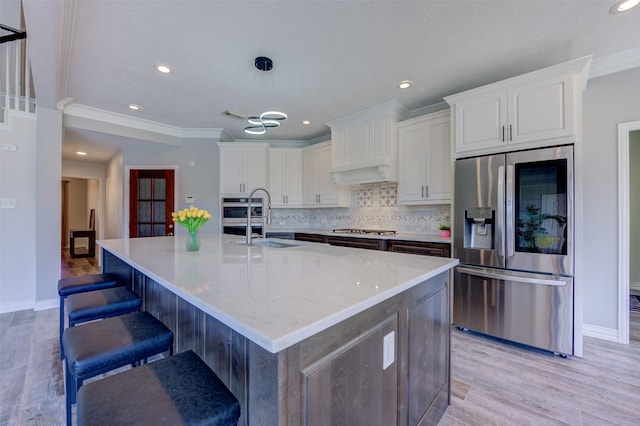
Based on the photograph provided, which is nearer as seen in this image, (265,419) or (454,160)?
(265,419)

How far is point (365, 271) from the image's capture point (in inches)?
53.4

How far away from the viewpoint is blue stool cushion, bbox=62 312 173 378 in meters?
1.15

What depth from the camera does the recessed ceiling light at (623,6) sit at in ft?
6.24

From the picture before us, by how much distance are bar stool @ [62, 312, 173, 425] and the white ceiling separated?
2.02 meters

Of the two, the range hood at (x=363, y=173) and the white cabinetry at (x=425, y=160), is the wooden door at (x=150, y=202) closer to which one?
the range hood at (x=363, y=173)

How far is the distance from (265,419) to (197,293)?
445 millimetres

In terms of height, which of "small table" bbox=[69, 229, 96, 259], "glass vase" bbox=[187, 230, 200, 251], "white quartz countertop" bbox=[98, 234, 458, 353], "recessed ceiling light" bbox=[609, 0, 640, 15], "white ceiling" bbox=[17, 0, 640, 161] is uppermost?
"recessed ceiling light" bbox=[609, 0, 640, 15]

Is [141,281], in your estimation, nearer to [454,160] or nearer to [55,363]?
[55,363]

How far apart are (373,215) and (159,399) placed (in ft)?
12.5

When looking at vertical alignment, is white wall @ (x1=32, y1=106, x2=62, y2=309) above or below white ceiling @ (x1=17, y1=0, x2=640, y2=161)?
below

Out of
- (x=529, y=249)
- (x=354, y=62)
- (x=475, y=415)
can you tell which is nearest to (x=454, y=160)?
(x=529, y=249)

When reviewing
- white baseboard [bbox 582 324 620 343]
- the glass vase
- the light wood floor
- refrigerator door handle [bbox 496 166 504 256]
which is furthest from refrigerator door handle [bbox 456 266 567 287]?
the glass vase

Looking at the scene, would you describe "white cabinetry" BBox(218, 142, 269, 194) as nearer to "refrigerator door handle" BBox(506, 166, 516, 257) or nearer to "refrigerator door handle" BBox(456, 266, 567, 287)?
"refrigerator door handle" BBox(456, 266, 567, 287)

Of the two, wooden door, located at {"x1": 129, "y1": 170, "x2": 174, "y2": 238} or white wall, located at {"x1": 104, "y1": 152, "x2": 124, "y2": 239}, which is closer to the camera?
wooden door, located at {"x1": 129, "y1": 170, "x2": 174, "y2": 238}
